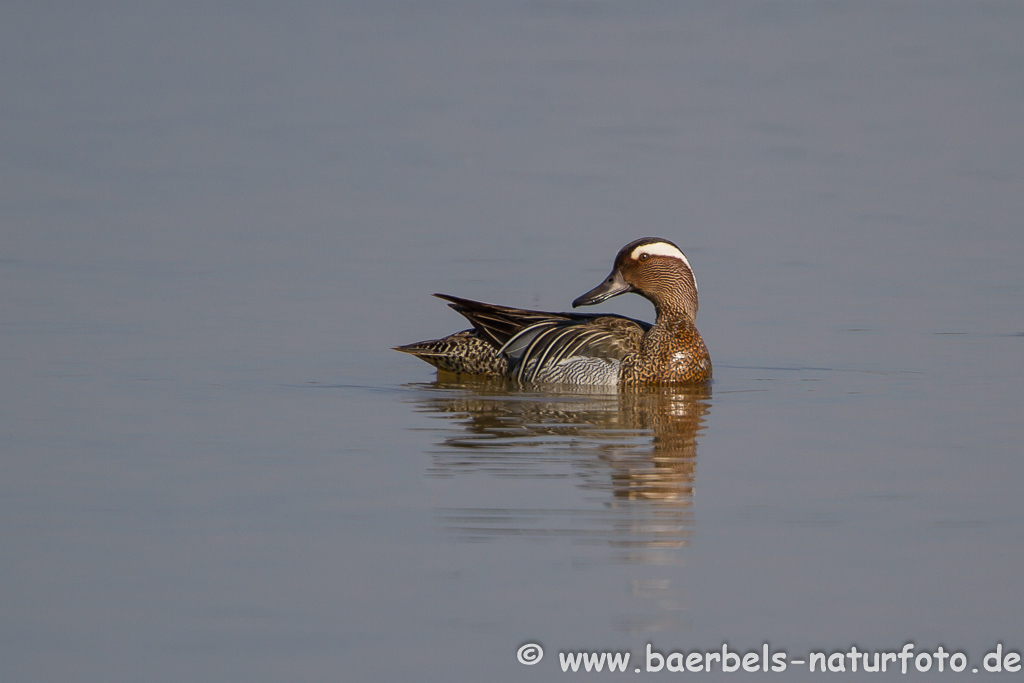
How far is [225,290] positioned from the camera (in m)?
13.5

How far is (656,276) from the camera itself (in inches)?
465

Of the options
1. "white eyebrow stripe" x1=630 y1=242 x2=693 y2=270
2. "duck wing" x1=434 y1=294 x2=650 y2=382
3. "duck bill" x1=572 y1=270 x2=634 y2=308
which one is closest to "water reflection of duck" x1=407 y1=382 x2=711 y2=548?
"duck wing" x1=434 y1=294 x2=650 y2=382

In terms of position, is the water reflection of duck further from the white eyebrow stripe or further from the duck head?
the white eyebrow stripe

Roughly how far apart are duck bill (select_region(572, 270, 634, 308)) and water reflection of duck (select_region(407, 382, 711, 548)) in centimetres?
77

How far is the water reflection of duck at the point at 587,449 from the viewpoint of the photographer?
287 inches

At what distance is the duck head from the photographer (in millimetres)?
11773

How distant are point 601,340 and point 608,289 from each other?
0.51 metres

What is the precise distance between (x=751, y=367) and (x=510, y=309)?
1.65 meters

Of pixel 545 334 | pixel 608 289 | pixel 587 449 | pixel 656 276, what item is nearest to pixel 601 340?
pixel 545 334

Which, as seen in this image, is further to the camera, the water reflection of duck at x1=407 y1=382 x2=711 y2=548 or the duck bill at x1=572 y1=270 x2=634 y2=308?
the duck bill at x1=572 y1=270 x2=634 y2=308

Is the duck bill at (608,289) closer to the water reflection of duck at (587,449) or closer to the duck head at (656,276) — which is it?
the duck head at (656,276)

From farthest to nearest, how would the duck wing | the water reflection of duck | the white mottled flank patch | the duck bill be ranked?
the duck bill
the duck wing
the white mottled flank patch
the water reflection of duck

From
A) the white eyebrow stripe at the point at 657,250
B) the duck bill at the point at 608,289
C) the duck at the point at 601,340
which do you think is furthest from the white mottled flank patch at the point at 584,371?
the white eyebrow stripe at the point at 657,250

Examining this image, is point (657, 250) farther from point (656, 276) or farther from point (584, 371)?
point (584, 371)
